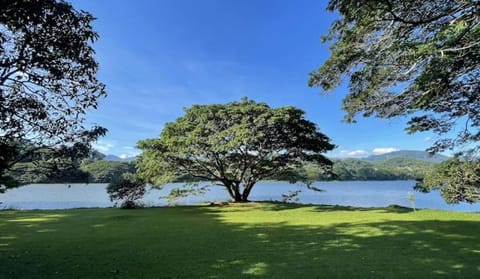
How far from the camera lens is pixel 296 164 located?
66.9 feet

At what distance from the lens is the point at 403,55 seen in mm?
6555

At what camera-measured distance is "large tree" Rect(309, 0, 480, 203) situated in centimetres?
573

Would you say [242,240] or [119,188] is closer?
[242,240]

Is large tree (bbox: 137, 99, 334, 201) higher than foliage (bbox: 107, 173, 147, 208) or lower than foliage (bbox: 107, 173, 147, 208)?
higher

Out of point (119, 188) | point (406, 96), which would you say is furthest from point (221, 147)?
point (406, 96)

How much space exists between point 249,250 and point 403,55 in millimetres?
5227

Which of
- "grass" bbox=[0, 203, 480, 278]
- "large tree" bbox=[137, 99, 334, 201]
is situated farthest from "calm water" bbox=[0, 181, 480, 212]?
"grass" bbox=[0, 203, 480, 278]

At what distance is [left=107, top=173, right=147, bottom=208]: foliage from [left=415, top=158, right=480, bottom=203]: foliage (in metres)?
17.0

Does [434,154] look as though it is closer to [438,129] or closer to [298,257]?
[438,129]

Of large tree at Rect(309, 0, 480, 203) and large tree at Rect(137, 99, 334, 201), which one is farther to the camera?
large tree at Rect(137, 99, 334, 201)

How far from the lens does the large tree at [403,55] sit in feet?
18.8

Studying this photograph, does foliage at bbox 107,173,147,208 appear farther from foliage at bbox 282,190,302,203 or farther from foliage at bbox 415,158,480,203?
foliage at bbox 415,158,480,203

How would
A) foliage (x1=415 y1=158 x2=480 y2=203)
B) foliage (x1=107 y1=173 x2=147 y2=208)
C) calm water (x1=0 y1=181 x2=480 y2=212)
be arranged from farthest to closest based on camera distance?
calm water (x1=0 y1=181 x2=480 y2=212), foliage (x1=107 y1=173 x2=147 y2=208), foliage (x1=415 y1=158 x2=480 y2=203)

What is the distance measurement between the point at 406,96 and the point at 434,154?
6.01 meters
